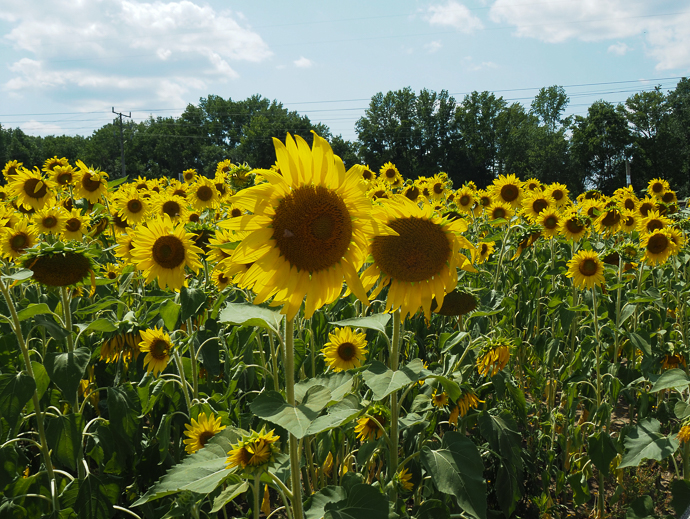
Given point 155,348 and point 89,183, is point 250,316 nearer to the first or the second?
point 155,348

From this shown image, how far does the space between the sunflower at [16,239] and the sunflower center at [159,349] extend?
89.5 inches

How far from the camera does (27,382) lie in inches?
84.1

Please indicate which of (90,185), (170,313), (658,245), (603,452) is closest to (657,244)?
(658,245)

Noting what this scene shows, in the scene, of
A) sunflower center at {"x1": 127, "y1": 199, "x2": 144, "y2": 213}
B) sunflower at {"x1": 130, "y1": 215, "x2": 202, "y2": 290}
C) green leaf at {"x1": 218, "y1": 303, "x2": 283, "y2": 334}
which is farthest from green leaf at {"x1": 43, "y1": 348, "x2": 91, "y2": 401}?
sunflower center at {"x1": 127, "y1": 199, "x2": 144, "y2": 213}

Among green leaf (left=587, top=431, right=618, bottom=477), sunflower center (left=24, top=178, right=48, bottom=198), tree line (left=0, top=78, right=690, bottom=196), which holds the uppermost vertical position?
tree line (left=0, top=78, right=690, bottom=196)

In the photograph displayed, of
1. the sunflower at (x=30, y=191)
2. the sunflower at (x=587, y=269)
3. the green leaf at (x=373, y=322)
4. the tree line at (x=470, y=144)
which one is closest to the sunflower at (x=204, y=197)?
the sunflower at (x=30, y=191)

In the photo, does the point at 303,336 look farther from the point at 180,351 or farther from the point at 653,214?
the point at 653,214

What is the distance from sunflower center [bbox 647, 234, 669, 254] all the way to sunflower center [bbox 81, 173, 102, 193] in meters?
5.67

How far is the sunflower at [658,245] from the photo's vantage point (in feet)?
14.4

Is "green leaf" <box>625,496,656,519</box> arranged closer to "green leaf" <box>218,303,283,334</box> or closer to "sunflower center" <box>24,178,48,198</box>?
"green leaf" <box>218,303,283,334</box>

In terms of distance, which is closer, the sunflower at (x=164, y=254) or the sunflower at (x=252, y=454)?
the sunflower at (x=252, y=454)

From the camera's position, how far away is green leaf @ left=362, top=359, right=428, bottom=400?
1619mm

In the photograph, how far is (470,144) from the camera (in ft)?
202

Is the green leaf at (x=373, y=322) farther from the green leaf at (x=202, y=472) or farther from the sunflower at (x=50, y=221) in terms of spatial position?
the sunflower at (x=50, y=221)
